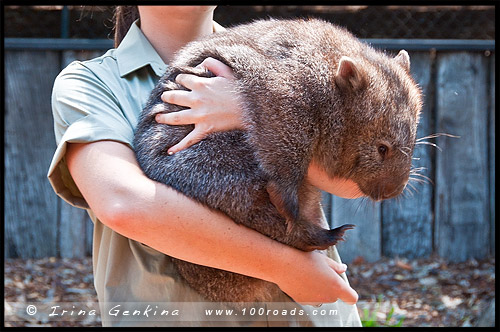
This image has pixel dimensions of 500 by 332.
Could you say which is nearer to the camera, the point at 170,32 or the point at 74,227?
the point at 170,32

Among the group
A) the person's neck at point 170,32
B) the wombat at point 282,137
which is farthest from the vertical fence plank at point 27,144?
the wombat at point 282,137

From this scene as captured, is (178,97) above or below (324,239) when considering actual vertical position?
above

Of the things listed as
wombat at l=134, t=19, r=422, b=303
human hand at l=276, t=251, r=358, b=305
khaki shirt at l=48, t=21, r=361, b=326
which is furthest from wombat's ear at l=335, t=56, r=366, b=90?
khaki shirt at l=48, t=21, r=361, b=326

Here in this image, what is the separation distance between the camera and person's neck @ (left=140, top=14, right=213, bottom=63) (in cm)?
273

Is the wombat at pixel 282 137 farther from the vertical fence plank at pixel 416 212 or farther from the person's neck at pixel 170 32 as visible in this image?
the vertical fence plank at pixel 416 212

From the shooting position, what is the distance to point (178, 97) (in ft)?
7.88

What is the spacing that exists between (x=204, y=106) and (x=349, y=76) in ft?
1.96

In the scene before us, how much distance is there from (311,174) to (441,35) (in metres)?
4.68

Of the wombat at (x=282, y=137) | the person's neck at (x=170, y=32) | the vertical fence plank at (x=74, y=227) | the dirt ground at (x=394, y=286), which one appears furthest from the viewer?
the vertical fence plank at (x=74, y=227)

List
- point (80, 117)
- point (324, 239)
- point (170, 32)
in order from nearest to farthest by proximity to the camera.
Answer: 1. point (80, 117)
2. point (324, 239)
3. point (170, 32)

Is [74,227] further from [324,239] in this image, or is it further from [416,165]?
[324,239]

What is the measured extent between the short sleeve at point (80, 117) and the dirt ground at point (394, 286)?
304cm

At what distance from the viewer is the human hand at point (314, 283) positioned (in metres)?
2.31

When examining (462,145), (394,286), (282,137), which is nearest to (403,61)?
(282,137)
